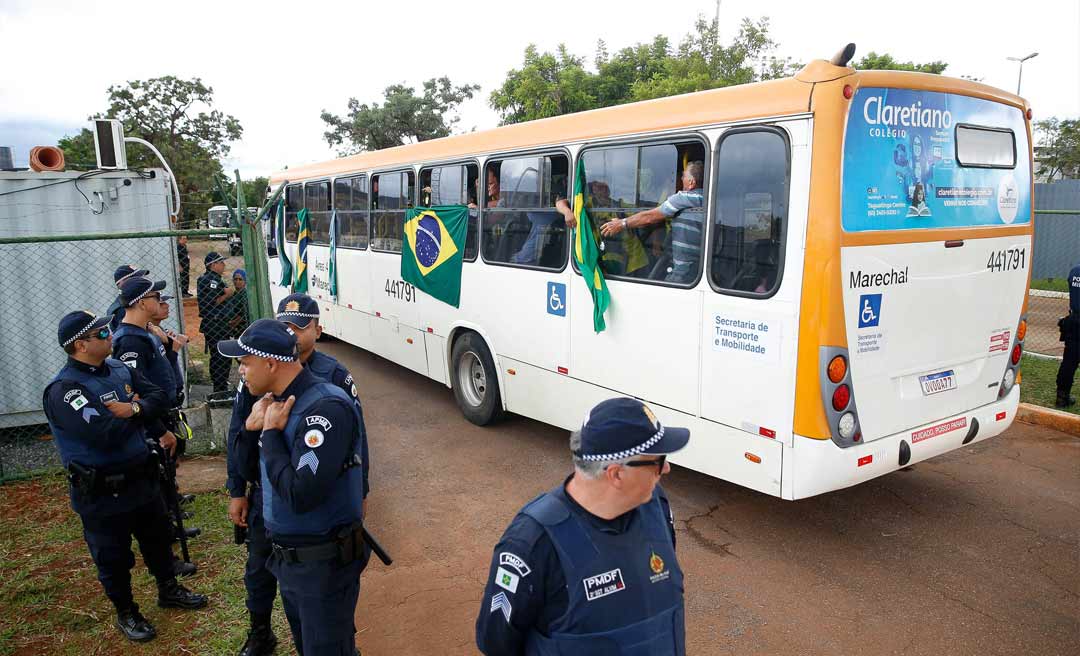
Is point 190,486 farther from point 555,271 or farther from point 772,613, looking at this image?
point 772,613

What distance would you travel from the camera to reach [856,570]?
445 cm

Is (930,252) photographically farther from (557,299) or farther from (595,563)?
(595,563)

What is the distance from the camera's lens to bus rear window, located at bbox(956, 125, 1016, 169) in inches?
181

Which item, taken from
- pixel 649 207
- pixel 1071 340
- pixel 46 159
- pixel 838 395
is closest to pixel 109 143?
pixel 46 159

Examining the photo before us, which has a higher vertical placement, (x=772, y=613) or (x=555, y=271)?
(x=555, y=271)

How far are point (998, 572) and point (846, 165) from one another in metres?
2.67

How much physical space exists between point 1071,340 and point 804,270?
16.0 feet

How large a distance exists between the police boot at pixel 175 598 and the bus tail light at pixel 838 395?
3.81 metres

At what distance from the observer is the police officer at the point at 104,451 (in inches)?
144

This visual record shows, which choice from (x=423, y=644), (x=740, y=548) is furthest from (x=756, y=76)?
(x=423, y=644)

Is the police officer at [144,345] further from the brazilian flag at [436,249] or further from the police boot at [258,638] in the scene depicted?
the brazilian flag at [436,249]

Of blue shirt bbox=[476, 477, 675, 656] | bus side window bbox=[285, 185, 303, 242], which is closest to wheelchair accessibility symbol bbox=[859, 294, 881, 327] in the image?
blue shirt bbox=[476, 477, 675, 656]

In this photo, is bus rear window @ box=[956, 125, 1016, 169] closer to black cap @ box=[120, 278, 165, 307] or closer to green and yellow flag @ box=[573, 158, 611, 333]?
green and yellow flag @ box=[573, 158, 611, 333]

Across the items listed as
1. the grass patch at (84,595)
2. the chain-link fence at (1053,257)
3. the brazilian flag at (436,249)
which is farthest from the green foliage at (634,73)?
the grass patch at (84,595)
